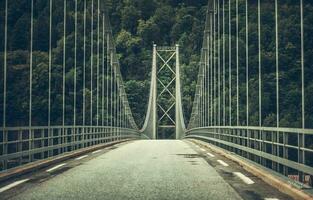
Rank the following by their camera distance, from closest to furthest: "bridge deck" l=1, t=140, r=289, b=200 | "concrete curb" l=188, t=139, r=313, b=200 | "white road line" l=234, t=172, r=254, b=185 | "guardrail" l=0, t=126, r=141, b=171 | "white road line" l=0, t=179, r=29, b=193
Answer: "concrete curb" l=188, t=139, r=313, b=200
"bridge deck" l=1, t=140, r=289, b=200
"white road line" l=0, t=179, r=29, b=193
"white road line" l=234, t=172, r=254, b=185
"guardrail" l=0, t=126, r=141, b=171

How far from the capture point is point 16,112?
3005cm

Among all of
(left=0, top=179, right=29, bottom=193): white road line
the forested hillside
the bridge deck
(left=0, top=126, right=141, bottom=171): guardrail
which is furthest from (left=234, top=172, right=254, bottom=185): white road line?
the forested hillside

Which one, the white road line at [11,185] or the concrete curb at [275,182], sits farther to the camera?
the white road line at [11,185]

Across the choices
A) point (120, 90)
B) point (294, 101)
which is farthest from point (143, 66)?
point (294, 101)

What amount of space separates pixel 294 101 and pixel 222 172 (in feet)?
91.3

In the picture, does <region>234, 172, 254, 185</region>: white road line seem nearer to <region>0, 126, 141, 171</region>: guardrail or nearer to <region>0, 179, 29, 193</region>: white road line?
<region>0, 179, 29, 193</region>: white road line

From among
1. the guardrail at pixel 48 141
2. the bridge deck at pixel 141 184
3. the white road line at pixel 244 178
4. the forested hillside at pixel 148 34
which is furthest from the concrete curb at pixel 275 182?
the forested hillside at pixel 148 34

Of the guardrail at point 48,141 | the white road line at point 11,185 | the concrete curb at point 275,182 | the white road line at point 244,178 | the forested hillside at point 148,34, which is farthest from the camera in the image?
the forested hillside at point 148,34

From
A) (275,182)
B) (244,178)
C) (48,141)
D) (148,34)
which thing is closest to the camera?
(275,182)

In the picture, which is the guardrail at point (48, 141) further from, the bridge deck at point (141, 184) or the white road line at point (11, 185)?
the white road line at point (11, 185)

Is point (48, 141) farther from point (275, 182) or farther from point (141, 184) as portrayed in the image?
point (275, 182)

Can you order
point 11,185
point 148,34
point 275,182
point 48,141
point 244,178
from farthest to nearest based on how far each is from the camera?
point 148,34
point 48,141
point 244,178
point 11,185
point 275,182

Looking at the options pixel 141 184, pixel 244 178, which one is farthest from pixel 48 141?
pixel 244 178

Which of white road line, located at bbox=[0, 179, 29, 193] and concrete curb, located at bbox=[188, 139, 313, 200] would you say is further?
white road line, located at bbox=[0, 179, 29, 193]
